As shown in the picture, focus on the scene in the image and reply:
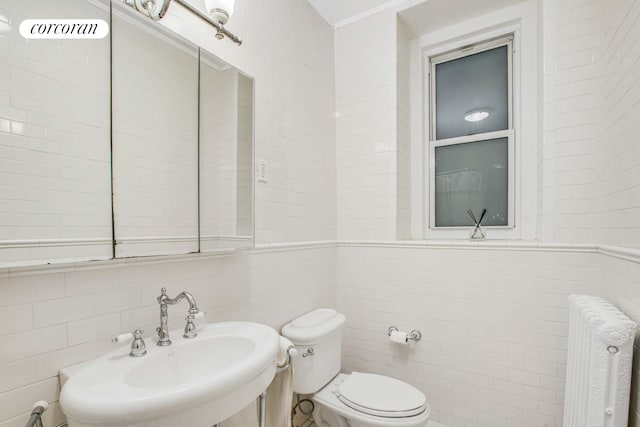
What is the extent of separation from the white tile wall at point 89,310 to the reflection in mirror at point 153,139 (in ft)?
0.35

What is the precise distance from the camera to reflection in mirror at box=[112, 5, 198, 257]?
1.00 metres

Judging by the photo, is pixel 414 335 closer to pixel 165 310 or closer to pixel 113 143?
pixel 165 310

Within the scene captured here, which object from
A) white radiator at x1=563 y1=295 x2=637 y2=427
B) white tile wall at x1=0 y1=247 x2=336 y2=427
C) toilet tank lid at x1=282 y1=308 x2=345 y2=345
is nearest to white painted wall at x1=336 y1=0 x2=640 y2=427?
white radiator at x1=563 y1=295 x2=637 y2=427

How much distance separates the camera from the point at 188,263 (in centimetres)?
122

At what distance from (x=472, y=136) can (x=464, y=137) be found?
0.16ft

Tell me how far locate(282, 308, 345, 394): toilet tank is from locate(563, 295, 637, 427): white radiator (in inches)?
40.6

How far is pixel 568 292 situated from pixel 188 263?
1757 millimetres

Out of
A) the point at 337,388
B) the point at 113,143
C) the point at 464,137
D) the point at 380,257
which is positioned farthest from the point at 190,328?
the point at 464,137

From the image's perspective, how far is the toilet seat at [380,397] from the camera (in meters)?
1.41

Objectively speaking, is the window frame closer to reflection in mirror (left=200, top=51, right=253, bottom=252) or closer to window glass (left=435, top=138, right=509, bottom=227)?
window glass (left=435, top=138, right=509, bottom=227)

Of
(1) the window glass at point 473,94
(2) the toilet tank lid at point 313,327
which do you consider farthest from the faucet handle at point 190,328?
(1) the window glass at point 473,94

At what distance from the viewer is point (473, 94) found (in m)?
2.15

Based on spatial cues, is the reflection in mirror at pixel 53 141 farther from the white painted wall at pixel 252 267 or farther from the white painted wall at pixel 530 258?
the white painted wall at pixel 530 258

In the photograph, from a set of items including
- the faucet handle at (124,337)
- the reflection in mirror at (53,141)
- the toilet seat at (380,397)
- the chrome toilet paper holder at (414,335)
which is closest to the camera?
the reflection in mirror at (53,141)
